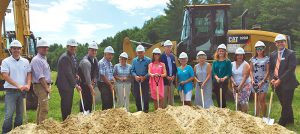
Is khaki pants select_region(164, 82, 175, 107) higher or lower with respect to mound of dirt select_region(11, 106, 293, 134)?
higher

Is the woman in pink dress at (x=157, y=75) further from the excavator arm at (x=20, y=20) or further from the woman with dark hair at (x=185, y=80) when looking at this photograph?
the excavator arm at (x=20, y=20)

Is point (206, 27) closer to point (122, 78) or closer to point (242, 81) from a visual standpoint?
point (122, 78)

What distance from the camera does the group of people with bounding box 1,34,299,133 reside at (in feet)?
24.1

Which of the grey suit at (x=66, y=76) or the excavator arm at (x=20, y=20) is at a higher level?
the excavator arm at (x=20, y=20)

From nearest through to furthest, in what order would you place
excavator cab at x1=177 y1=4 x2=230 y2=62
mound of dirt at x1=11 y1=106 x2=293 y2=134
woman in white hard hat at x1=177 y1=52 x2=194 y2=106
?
mound of dirt at x1=11 y1=106 x2=293 y2=134 → woman in white hard hat at x1=177 y1=52 x2=194 y2=106 → excavator cab at x1=177 y1=4 x2=230 y2=62

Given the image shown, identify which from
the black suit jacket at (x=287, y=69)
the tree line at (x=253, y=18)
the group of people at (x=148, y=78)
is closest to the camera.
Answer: the group of people at (x=148, y=78)

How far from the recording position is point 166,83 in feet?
31.1

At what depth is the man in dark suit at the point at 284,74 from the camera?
8148mm

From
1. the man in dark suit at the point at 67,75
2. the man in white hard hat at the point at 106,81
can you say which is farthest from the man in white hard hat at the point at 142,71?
the man in dark suit at the point at 67,75

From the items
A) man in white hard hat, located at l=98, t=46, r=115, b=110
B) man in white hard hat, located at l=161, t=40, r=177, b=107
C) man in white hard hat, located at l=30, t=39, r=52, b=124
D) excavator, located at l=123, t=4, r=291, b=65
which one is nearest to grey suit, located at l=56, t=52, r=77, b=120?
man in white hard hat, located at l=30, t=39, r=52, b=124

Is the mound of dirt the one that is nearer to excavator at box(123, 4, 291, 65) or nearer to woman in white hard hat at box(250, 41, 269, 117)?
woman in white hard hat at box(250, 41, 269, 117)

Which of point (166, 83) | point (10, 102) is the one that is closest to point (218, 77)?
point (166, 83)

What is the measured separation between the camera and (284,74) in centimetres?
812

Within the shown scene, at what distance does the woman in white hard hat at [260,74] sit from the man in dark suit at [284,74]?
0.52 feet
